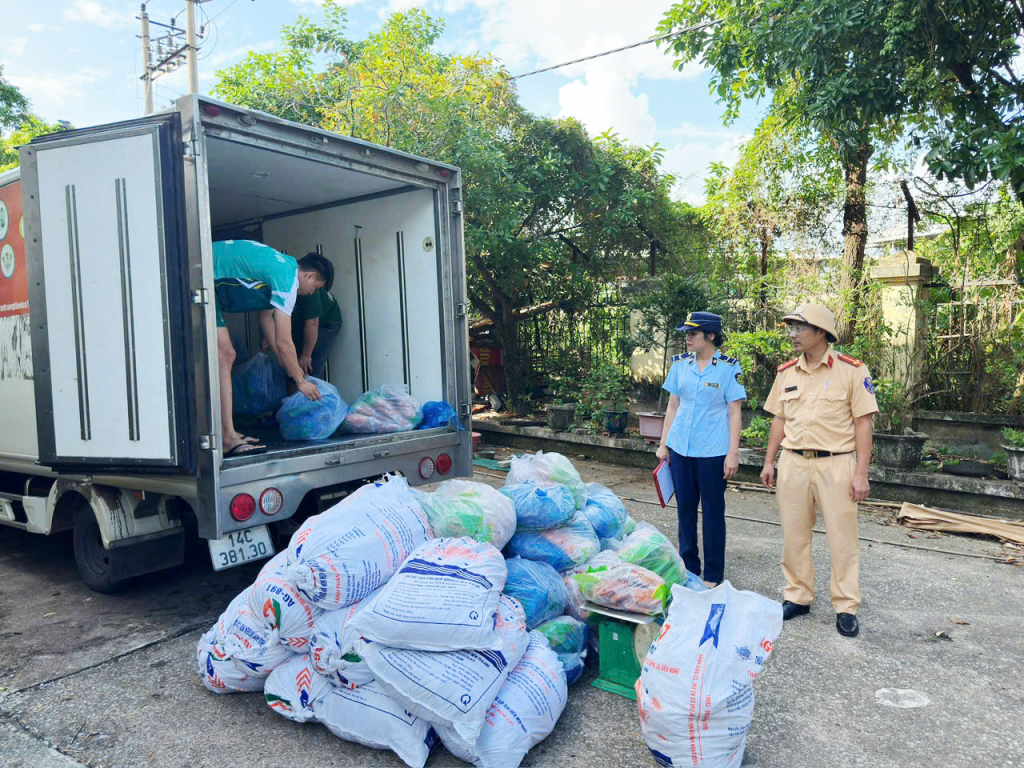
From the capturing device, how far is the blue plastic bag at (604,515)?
11.7 ft

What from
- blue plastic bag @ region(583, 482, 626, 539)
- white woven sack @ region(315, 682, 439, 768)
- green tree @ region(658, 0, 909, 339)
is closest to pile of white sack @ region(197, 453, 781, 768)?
white woven sack @ region(315, 682, 439, 768)

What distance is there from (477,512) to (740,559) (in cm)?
220

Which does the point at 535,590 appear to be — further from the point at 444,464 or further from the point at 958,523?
the point at 958,523

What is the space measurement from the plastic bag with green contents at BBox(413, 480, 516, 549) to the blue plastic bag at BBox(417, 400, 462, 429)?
1129 mm

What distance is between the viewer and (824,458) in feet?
11.0

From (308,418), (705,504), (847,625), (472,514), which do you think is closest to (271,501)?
(308,418)

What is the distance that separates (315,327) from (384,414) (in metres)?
0.84

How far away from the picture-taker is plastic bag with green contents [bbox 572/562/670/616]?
8.82ft

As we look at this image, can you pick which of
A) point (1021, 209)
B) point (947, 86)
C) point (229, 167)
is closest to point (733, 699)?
point (229, 167)

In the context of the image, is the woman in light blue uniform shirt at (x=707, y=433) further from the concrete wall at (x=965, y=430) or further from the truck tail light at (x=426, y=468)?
the concrete wall at (x=965, y=430)

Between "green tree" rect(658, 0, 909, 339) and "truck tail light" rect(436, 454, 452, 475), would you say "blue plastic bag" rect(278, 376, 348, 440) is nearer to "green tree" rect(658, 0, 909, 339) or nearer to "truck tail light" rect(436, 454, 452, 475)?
"truck tail light" rect(436, 454, 452, 475)

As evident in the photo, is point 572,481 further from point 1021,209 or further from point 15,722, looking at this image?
point 1021,209

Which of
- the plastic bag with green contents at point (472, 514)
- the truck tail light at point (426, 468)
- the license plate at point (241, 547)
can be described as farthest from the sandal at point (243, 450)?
the truck tail light at point (426, 468)

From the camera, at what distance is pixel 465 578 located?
98.6 inches
